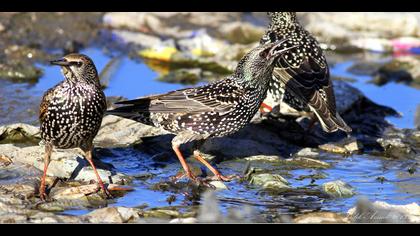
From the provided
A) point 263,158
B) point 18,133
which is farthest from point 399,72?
point 18,133

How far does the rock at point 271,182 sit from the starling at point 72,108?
1.36m

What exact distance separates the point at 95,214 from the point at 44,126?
1.13 m

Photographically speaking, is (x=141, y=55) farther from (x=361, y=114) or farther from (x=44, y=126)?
(x=44, y=126)

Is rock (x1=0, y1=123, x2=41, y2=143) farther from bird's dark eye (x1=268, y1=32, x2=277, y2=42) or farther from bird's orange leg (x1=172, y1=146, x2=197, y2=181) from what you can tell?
bird's dark eye (x1=268, y1=32, x2=277, y2=42)

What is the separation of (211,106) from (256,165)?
83 centimetres

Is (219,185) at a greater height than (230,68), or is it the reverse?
(230,68)

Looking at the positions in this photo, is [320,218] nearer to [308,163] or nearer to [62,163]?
[308,163]

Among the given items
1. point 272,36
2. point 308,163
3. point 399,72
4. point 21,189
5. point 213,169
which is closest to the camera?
point 21,189

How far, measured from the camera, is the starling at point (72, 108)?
6965mm

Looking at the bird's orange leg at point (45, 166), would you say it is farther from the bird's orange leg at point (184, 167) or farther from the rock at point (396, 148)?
the rock at point (396, 148)

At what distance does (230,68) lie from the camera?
1170 centimetres

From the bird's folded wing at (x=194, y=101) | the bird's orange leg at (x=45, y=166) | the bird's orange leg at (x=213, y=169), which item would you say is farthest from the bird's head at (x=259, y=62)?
the bird's orange leg at (x=45, y=166)

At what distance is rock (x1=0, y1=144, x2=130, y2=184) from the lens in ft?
24.4

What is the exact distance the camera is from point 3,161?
750 centimetres
